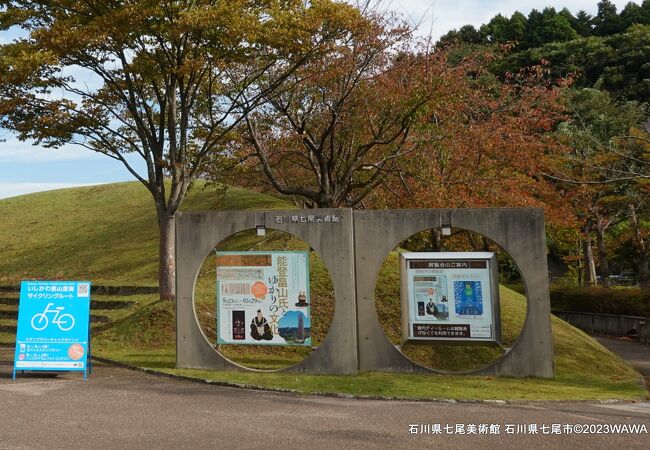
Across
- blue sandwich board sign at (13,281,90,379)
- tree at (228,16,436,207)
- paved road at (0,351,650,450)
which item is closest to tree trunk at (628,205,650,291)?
tree at (228,16,436,207)

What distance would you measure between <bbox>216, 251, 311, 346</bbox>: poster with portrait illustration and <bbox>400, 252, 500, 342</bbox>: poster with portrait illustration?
2.00m

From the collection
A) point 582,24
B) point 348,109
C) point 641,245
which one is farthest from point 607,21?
point 348,109

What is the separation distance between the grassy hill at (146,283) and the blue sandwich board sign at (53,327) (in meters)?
1.67

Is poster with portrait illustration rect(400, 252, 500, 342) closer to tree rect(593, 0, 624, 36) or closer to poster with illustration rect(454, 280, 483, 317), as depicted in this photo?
poster with illustration rect(454, 280, 483, 317)

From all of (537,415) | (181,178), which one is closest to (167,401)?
(537,415)

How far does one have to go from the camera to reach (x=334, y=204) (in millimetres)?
18391

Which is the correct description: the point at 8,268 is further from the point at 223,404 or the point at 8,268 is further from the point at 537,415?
the point at 537,415

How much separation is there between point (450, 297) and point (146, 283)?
13.1 meters

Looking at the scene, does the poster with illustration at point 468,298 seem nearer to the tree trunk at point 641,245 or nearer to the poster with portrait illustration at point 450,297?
the poster with portrait illustration at point 450,297

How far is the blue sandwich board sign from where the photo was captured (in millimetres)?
10023

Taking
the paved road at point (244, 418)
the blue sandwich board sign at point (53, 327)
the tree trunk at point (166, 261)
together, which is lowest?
the paved road at point (244, 418)

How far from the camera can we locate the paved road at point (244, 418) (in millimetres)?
6367

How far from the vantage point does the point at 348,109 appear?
19047 millimetres

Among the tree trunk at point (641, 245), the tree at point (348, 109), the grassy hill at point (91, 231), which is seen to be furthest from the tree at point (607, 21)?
the tree at point (348, 109)
